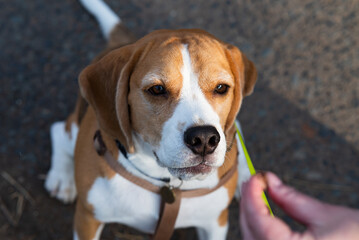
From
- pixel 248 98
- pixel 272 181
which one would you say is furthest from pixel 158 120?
pixel 248 98

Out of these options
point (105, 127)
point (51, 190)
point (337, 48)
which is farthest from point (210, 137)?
point (337, 48)

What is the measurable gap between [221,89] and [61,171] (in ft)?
6.70

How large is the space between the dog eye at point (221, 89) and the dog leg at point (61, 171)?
1.85m

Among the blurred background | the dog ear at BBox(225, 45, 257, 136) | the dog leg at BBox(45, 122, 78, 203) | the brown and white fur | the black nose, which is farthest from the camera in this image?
the blurred background

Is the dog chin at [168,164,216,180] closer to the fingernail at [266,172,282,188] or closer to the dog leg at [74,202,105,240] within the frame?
the fingernail at [266,172,282,188]

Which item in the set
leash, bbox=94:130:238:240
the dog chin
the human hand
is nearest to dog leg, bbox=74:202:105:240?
leash, bbox=94:130:238:240

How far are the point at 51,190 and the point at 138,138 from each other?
1664mm

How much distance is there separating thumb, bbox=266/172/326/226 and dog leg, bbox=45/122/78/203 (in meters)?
2.53

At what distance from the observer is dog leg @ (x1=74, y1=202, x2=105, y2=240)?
2.79m

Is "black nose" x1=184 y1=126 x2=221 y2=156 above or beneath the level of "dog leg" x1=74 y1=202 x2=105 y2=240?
above

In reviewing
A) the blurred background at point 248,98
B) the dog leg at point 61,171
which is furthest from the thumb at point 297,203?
the dog leg at point 61,171

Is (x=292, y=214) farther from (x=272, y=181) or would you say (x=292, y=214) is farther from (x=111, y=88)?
(x=111, y=88)

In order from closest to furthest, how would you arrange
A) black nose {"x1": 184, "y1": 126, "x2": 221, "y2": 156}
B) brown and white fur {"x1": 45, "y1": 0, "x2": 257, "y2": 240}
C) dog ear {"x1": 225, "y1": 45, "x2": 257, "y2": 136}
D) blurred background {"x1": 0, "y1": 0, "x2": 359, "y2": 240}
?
1. black nose {"x1": 184, "y1": 126, "x2": 221, "y2": 156}
2. brown and white fur {"x1": 45, "y1": 0, "x2": 257, "y2": 240}
3. dog ear {"x1": 225, "y1": 45, "x2": 257, "y2": 136}
4. blurred background {"x1": 0, "y1": 0, "x2": 359, "y2": 240}

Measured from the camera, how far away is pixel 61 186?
3.63 m
